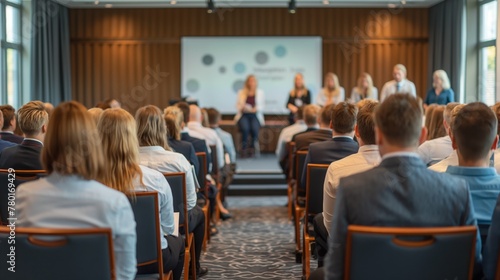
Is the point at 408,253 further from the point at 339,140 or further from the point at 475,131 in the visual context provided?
the point at 339,140

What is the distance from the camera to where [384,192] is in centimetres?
221

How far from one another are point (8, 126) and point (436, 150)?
11.1 ft

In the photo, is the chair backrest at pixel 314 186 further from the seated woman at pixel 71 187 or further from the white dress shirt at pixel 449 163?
the seated woman at pixel 71 187

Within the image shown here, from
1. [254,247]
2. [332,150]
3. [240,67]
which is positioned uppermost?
[240,67]

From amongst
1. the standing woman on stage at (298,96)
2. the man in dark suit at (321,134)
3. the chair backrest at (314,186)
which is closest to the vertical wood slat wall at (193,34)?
the standing woman on stage at (298,96)

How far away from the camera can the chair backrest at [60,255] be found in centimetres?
222

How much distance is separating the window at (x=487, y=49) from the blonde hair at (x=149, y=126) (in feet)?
25.4

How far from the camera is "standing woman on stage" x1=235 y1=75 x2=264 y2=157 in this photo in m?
11.6

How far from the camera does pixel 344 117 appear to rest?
176 inches

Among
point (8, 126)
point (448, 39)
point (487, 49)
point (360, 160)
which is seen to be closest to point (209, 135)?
point (8, 126)

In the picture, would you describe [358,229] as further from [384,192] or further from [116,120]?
[116,120]

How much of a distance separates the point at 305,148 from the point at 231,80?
7.49m

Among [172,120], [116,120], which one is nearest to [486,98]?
[172,120]

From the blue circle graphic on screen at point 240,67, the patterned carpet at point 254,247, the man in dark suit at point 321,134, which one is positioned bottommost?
the patterned carpet at point 254,247
